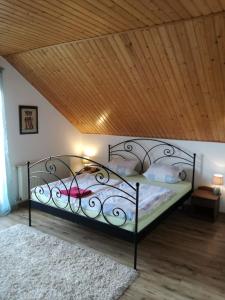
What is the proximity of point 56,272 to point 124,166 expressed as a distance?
2.54m

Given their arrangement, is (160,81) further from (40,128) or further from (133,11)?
(40,128)

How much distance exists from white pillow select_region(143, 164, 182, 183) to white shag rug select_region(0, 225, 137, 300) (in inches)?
73.2

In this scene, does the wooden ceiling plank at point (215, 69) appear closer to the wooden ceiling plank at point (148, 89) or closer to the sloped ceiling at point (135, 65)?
the sloped ceiling at point (135, 65)

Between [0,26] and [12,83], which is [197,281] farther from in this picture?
[12,83]

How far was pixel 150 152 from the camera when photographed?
17.2ft

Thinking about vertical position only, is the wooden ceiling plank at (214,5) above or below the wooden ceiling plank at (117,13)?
below

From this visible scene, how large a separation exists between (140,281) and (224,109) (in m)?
2.58

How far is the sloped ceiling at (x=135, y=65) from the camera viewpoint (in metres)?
2.65

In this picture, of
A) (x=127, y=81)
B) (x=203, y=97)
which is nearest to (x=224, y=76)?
(x=203, y=97)

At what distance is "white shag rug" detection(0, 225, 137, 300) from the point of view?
2561 millimetres

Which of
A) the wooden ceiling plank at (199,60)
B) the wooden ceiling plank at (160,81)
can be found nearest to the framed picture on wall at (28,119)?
the wooden ceiling plank at (160,81)

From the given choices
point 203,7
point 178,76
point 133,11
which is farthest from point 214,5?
point 178,76

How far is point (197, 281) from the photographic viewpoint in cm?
279

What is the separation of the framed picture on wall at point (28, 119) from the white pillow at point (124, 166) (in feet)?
5.42
